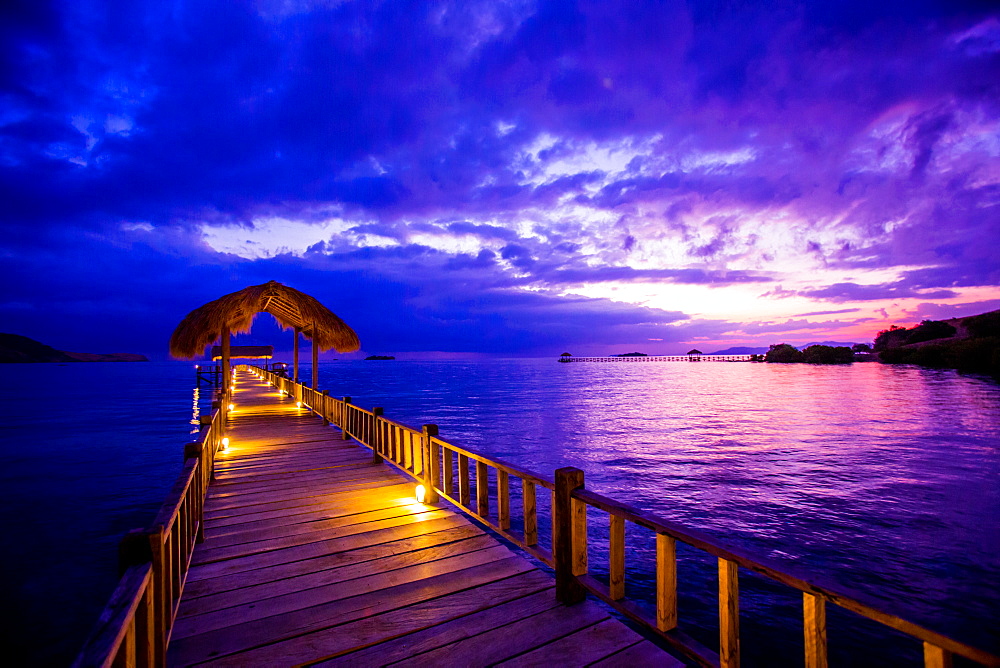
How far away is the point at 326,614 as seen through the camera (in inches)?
130

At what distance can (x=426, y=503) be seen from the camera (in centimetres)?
562

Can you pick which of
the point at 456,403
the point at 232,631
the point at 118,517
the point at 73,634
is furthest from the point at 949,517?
the point at 456,403

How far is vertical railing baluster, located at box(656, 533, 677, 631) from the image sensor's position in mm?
2652

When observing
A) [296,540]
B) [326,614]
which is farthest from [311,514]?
[326,614]

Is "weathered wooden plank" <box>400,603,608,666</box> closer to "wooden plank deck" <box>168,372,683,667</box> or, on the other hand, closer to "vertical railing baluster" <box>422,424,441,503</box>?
"wooden plank deck" <box>168,372,683,667</box>

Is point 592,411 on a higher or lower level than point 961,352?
lower

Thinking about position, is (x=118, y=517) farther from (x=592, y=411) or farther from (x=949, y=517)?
(x=592, y=411)

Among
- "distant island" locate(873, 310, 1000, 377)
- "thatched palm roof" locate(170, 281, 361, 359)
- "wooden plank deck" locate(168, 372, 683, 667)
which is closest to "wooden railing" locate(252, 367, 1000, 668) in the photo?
"wooden plank deck" locate(168, 372, 683, 667)

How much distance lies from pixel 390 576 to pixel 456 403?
88.3 feet

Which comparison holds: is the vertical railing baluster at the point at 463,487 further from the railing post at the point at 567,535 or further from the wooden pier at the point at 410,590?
the railing post at the point at 567,535

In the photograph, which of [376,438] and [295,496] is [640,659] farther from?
[376,438]

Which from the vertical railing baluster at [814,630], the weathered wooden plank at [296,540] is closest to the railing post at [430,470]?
the weathered wooden plank at [296,540]

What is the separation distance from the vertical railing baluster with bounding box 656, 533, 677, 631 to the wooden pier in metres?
0.01

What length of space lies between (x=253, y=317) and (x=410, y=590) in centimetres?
1348
